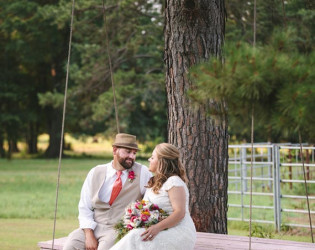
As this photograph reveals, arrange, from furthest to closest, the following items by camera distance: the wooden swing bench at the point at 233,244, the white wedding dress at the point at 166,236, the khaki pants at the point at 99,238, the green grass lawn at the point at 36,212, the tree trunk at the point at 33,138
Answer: the tree trunk at the point at 33,138 < the green grass lawn at the point at 36,212 < the khaki pants at the point at 99,238 < the wooden swing bench at the point at 233,244 < the white wedding dress at the point at 166,236

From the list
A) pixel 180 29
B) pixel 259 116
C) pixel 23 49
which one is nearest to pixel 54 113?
pixel 23 49

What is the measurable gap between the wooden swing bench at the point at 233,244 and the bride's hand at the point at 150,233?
1.77 feet

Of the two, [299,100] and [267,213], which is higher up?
[299,100]

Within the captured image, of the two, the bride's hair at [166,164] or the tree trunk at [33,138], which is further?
the tree trunk at [33,138]

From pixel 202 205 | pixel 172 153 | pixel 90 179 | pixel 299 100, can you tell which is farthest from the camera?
pixel 202 205

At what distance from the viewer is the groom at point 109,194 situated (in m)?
5.50

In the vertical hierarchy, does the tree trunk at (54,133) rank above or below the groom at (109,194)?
below

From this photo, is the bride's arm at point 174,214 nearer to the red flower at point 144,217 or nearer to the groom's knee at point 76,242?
the red flower at point 144,217

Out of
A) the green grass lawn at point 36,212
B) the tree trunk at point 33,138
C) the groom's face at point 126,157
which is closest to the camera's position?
the groom's face at point 126,157

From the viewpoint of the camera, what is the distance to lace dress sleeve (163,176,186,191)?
16.2 feet

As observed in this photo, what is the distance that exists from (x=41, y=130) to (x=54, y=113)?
842 centimetres

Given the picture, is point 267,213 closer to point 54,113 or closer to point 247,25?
point 247,25

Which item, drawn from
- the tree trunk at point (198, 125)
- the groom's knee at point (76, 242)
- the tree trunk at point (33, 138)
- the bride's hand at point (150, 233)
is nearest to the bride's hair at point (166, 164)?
the bride's hand at point (150, 233)

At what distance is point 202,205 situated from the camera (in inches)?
244
